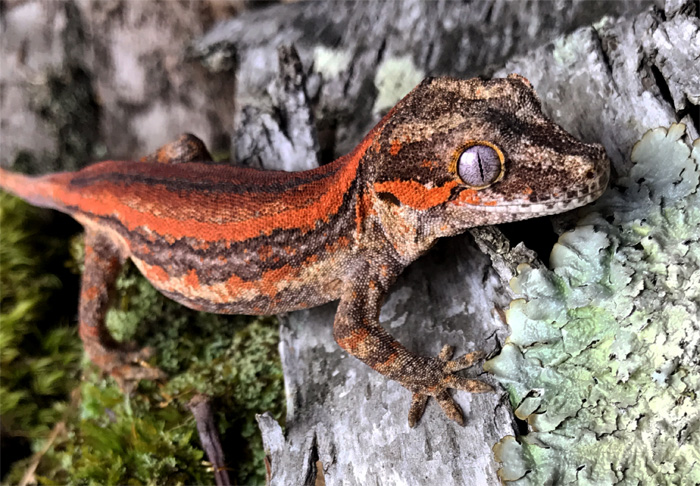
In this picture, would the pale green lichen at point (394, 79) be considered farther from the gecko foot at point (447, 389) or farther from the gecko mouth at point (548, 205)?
the gecko foot at point (447, 389)

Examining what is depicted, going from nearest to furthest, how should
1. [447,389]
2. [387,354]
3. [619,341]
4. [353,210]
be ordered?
[619,341] < [447,389] < [387,354] < [353,210]

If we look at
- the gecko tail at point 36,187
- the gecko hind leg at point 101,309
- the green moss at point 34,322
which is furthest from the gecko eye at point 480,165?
the green moss at point 34,322

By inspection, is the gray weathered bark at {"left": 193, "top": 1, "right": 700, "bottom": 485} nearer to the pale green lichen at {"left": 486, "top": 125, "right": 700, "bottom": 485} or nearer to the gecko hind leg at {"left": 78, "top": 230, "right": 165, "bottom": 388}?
the pale green lichen at {"left": 486, "top": 125, "right": 700, "bottom": 485}

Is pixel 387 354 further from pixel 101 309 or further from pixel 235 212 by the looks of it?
pixel 101 309

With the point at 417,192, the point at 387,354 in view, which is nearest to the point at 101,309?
the point at 387,354

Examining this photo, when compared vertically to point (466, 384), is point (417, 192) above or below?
above

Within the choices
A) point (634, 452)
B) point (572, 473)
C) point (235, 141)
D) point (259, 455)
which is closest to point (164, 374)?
point (259, 455)

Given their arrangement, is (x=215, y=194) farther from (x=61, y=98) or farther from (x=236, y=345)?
(x=61, y=98)
